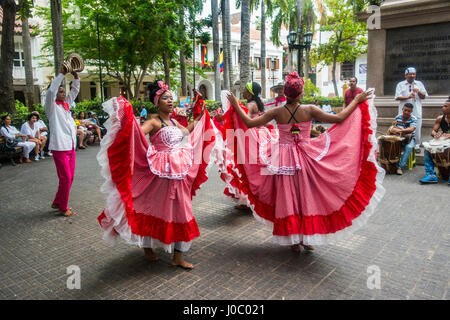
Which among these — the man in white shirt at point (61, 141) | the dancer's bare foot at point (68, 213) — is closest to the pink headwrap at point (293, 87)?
the man in white shirt at point (61, 141)

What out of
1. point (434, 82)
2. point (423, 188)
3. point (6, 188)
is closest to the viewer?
point (423, 188)

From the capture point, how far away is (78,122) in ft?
44.8

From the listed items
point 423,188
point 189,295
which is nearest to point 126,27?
point 423,188

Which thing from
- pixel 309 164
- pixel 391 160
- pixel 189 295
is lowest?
pixel 189 295

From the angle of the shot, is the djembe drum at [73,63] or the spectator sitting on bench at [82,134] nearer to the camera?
the djembe drum at [73,63]

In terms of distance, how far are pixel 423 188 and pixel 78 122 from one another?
39.4 feet

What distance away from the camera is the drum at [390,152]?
7.98 metres

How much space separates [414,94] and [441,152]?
2.17 metres

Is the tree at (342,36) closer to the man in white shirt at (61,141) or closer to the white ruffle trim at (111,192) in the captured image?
the man in white shirt at (61,141)

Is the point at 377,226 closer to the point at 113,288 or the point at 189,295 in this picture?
the point at 189,295

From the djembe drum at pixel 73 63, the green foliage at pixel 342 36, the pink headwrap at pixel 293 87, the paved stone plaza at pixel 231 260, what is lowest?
the paved stone plaza at pixel 231 260

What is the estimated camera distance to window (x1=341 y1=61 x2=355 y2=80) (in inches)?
1618

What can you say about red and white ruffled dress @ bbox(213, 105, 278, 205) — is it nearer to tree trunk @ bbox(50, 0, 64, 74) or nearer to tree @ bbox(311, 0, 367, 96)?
tree trunk @ bbox(50, 0, 64, 74)

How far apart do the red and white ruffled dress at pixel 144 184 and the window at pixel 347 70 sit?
4140 cm
